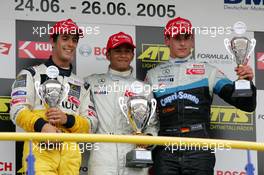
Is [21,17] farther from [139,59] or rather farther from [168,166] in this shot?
[168,166]

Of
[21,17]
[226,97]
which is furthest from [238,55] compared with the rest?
[21,17]

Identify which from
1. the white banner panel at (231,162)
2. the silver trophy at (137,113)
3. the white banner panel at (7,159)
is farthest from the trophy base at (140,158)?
the white banner panel at (231,162)

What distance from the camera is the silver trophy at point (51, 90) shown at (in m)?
5.80

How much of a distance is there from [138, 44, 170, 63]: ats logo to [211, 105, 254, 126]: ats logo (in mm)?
425

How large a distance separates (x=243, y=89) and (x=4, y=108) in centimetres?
145

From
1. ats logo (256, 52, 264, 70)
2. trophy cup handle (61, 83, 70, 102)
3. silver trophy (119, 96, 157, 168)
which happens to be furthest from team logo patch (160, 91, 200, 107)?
ats logo (256, 52, 264, 70)

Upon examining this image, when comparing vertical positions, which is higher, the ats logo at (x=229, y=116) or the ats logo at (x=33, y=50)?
the ats logo at (x=33, y=50)

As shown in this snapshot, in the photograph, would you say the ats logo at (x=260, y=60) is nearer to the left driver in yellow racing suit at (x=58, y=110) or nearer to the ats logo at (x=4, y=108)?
the left driver in yellow racing suit at (x=58, y=110)

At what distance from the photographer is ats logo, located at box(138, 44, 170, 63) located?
6754 millimetres

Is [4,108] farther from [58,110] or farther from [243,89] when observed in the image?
[243,89]

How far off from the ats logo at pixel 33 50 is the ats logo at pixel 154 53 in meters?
0.56

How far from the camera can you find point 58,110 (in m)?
5.80
